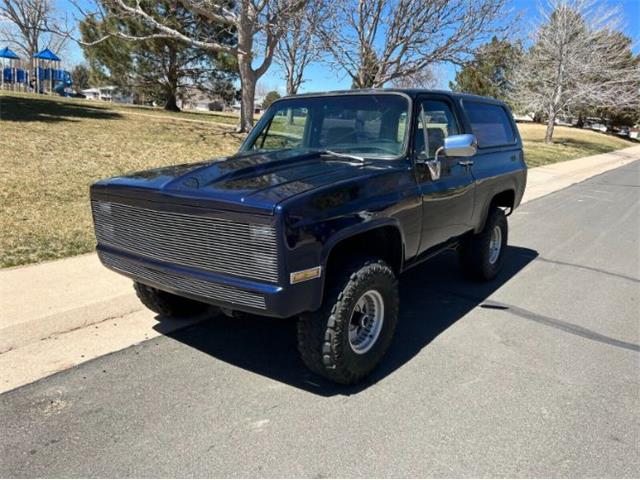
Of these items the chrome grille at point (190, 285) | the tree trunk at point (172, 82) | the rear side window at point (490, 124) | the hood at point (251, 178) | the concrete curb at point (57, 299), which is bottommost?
the concrete curb at point (57, 299)

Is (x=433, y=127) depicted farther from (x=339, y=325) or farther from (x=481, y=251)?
(x=339, y=325)

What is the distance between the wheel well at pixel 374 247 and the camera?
342 centimetres

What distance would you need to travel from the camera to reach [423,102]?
422 centimetres

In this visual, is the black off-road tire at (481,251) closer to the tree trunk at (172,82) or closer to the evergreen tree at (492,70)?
the evergreen tree at (492,70)

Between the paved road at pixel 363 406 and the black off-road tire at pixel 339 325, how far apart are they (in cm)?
18

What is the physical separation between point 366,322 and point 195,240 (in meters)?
1.29

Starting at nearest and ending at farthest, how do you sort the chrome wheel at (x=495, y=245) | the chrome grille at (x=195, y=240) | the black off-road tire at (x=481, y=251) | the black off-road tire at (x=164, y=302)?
the chrome grille at (x=195, y=240)
the black off-road tire at (x=164, y=302)
the black off-road tire at (x=481, y=251)
the chrome wheel at (x=495, y=245)

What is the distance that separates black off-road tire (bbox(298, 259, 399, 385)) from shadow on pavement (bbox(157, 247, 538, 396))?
0.58ft

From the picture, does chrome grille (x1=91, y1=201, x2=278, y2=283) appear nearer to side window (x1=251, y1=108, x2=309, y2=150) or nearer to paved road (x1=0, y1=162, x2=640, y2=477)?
paved road (x1=0, y1=162, x2=640, y2=477)

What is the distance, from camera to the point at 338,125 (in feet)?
14.1

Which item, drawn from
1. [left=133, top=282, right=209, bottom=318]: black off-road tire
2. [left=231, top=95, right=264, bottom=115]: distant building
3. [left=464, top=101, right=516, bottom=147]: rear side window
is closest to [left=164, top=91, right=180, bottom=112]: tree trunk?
[left=231, top=95, right=264, bottom=115]: distant building

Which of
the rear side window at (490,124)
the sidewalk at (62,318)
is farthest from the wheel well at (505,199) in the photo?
the sidewalk at (62,318)

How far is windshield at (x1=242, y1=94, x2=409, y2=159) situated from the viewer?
4043 millimetres

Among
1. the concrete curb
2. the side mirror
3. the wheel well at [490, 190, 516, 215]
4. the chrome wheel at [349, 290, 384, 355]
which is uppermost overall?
the side mirror
